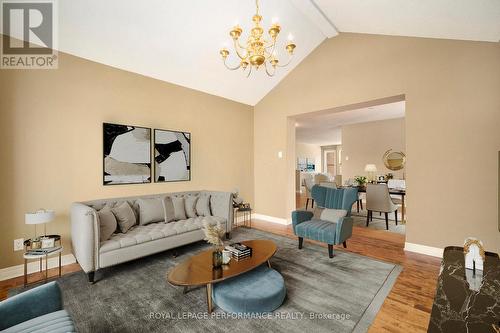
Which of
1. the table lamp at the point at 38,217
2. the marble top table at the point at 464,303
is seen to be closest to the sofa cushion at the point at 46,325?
the table lamp at the point at 38,217

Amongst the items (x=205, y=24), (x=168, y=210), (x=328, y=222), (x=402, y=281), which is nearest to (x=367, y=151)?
(x=328, y=222)

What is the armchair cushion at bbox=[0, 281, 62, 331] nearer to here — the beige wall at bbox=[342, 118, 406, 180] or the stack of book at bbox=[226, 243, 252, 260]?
the stack of book at bbox=[226, 243, 252, 260]

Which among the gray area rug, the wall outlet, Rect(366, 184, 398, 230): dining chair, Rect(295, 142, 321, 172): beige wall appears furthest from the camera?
Rect(295, 142, 321, 172): beige wall

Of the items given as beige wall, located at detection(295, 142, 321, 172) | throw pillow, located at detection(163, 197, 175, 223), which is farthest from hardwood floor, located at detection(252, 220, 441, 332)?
beige wall, located at detection(295, 142, 321, 172)

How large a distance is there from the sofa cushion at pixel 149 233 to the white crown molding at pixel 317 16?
340 cm

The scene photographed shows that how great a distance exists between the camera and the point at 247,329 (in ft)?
5.87

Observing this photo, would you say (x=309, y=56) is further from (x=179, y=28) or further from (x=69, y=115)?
(x=69, y=115)

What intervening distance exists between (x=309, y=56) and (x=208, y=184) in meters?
3.39

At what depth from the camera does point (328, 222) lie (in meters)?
3.53

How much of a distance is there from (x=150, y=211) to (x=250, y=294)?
7.02 feet

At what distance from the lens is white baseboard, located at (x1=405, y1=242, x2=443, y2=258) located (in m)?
3.22

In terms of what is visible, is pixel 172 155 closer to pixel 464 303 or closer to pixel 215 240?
pixel 215 240

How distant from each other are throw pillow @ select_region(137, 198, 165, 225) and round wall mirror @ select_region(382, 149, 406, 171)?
6.93m

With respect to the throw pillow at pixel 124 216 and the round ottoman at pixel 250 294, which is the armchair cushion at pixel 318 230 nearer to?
the round ottoman at pixel 250 294
